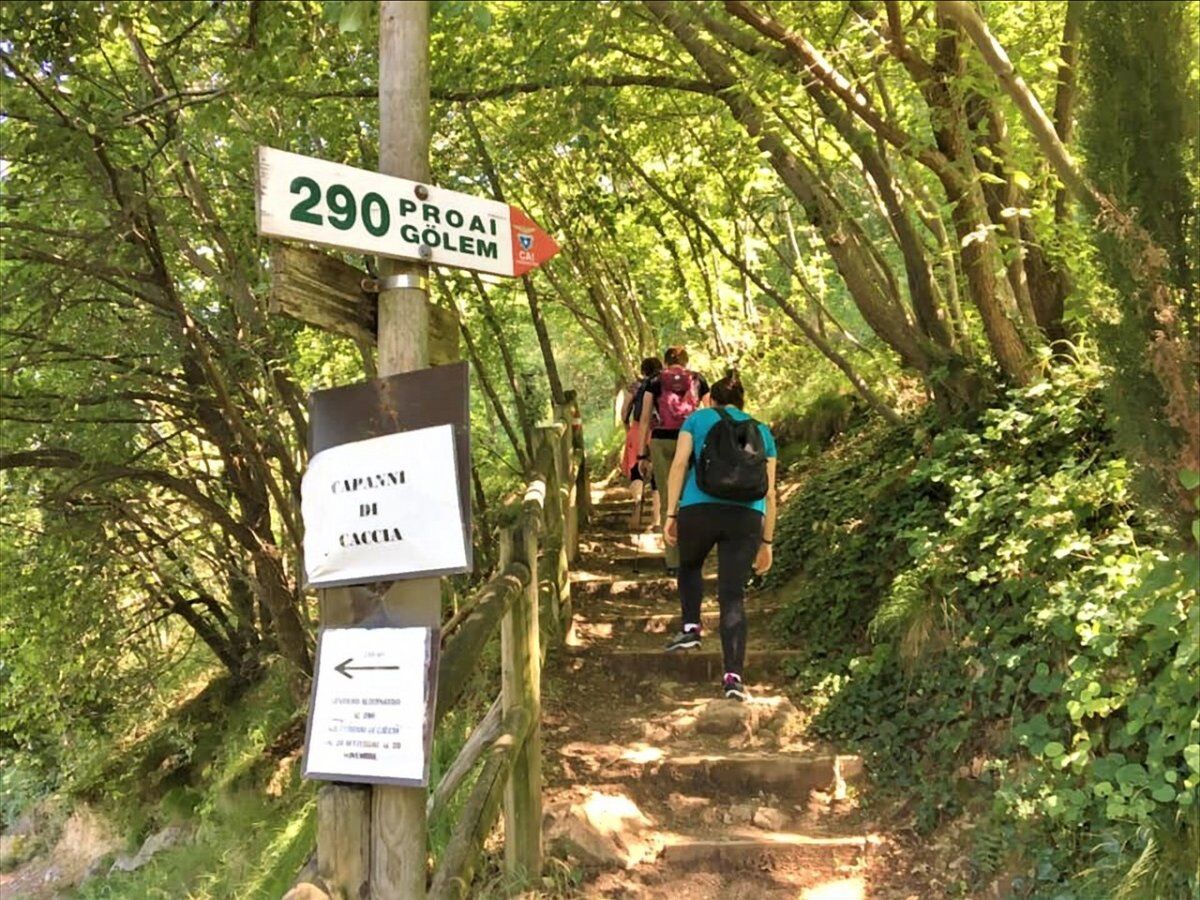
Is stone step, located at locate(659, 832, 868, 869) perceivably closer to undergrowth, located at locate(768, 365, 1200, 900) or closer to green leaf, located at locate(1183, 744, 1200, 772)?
undergrowth, located at locate(768, 365, 1200, 900)

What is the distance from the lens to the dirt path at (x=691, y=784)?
3.75 m

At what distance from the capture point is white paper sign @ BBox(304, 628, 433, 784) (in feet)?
7.13

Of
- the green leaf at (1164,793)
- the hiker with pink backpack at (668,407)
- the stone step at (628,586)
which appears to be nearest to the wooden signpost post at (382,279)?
the green leaf at (1164,793)

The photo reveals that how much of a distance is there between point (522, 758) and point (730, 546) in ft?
5.97

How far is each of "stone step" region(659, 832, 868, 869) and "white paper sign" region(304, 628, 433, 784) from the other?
6.65ft

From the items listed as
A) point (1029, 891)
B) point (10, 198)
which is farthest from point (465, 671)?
point (10, 198)

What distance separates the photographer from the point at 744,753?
4.54 meters

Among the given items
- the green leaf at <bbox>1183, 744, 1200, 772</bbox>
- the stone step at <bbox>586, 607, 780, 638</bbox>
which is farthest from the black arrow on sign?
the stone step at <bbox>586, 607, 780, 638</bbox>

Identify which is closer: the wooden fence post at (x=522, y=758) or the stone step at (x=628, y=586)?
the wooden fence post at (x=522, y=758)

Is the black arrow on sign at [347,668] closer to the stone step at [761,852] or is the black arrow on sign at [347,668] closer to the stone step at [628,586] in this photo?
the stone step at [761,852]

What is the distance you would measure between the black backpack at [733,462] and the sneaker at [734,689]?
0.96m

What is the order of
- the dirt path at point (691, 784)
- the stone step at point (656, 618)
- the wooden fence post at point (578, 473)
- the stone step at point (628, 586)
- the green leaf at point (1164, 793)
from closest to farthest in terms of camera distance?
the green leaf at point (1164, 793) < the dirt path at point (691, 784) < the stone step at point (656, 618) < the stone step at point (628, 586) < the wooden fence post at point (578, 473)

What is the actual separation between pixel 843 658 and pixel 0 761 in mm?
12981

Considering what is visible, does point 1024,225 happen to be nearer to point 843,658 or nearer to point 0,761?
point 843,658
